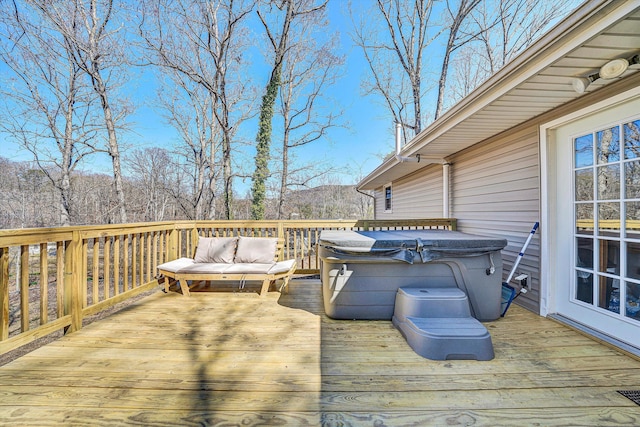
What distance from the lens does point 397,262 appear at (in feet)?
8.64

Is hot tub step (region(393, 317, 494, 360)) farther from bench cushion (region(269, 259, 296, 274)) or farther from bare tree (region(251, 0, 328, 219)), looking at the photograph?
bare tree (region(251, 0, 328, 219))

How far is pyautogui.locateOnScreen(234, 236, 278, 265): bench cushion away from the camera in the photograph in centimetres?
386

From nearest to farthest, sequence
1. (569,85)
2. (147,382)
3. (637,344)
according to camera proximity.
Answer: (147,382) → (637,344) → (569,85)

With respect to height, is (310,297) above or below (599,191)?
below

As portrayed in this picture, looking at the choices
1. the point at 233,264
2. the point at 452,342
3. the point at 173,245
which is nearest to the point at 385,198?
the point at 233,264

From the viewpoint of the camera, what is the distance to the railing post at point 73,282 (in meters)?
2.43

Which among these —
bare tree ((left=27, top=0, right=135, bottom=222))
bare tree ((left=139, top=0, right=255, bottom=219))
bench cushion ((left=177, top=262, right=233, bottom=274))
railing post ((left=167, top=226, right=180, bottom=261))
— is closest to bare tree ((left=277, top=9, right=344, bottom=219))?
bare tree ((left=139, top=0, right=255, bottom=219))

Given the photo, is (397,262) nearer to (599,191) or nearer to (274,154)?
(599,191)

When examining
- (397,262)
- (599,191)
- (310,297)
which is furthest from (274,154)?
(599,191)

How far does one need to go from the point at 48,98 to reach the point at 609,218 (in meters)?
12.0

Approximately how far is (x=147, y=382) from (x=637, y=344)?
3.53 meters

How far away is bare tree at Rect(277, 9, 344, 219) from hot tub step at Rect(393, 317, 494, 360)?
8.78 m

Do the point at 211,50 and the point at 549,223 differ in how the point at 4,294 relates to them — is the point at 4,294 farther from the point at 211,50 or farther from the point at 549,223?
the point at 211,50

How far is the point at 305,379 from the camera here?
174 centimetres
